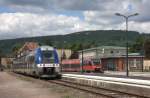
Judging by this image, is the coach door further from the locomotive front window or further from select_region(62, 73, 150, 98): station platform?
select_region(62, 73, 150, 98): station platform

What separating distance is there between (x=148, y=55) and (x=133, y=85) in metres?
114

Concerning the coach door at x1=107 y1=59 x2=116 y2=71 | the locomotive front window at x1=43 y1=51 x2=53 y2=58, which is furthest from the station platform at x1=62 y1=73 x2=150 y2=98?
the coach door at x1=107 y1=59 x2=116 y2=71

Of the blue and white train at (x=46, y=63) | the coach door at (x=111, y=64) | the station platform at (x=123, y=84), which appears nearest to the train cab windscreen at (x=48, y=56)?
the blue and white train at (x=46, y=63)

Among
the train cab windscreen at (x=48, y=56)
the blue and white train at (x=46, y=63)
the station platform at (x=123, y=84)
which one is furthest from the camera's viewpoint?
the train cab windscreen at (x=48, y=56)

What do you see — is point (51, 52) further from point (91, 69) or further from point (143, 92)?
point (91, 69)

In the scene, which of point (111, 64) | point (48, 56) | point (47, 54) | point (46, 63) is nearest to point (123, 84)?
point (46, 63)

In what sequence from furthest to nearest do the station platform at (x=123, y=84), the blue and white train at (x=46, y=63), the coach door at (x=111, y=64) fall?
the coach door at (x=111, y=64)
the blue and white train at (x=46, y=63)
the station platform at (x=123, y=84)

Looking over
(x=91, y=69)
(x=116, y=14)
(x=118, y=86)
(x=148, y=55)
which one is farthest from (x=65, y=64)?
(x=118, y=86)

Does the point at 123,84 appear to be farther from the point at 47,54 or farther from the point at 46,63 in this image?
the point at 47,54

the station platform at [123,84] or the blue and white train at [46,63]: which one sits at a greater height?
the blue and white train at [46,63]

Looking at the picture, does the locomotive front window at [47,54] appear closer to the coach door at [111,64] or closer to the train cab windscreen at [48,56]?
the train cab windscreen at [48,56]

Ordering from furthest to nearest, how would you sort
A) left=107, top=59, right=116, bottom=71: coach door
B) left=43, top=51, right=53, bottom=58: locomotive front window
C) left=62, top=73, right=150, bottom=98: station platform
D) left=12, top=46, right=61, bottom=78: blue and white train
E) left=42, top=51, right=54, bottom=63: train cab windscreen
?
left=107, top=59, right=116, bottom=71: coach door → left=43, top=51, right=53, bottom=58: locomotive front window → left=42, top=51, right=54, bottom=63: train cab windscreen → left=12, top=46, right=61, bottom=78: blue and white train → left=62, top=73, right=150, bottom=98: station platform

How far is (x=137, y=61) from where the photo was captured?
346 feet

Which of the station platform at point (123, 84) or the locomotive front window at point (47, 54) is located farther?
the locomotive front window at point (47, 54)
